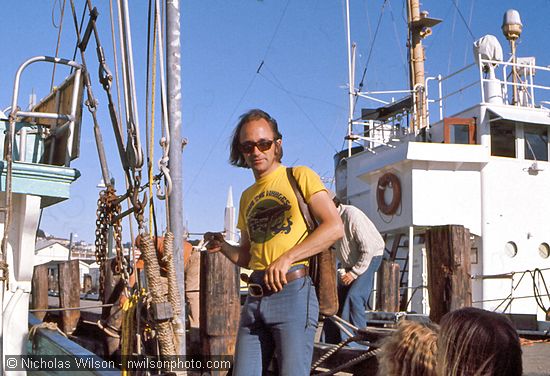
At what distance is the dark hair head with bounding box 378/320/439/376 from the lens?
2.08 metres

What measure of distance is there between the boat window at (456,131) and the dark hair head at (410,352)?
11.9 m

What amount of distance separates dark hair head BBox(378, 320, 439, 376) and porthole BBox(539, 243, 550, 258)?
1206 cm

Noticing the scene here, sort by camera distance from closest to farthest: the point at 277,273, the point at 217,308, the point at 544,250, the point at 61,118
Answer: the point at 277,273, the point at 61,118, the point at 217,308, the point at 544,250

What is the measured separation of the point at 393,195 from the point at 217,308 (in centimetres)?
867

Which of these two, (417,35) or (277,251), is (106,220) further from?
(417,35)

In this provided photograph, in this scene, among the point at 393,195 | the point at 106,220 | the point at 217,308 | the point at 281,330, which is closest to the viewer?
the point at 281,330

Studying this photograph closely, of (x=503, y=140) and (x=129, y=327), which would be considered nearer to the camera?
(x=129, y=327)

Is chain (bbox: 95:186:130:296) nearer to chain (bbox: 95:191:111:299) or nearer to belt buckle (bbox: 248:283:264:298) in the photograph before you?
chain (bbox: 95:191:111:299)

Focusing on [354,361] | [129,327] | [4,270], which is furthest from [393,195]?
[129,327]

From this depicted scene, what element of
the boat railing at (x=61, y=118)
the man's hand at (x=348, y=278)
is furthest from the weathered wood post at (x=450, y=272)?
the boat railing at (x=61, y=118)

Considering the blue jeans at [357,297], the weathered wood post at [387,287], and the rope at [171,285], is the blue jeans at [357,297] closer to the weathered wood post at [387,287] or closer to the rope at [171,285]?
the rope at [171,285]

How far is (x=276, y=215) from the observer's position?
10.7ft

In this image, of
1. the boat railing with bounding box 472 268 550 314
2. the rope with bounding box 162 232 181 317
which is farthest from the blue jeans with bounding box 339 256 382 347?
the rope with bounding box 162 232 181 317

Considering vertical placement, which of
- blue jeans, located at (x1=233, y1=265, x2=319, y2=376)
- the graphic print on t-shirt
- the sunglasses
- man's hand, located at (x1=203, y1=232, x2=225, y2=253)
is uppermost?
the sunglasses
